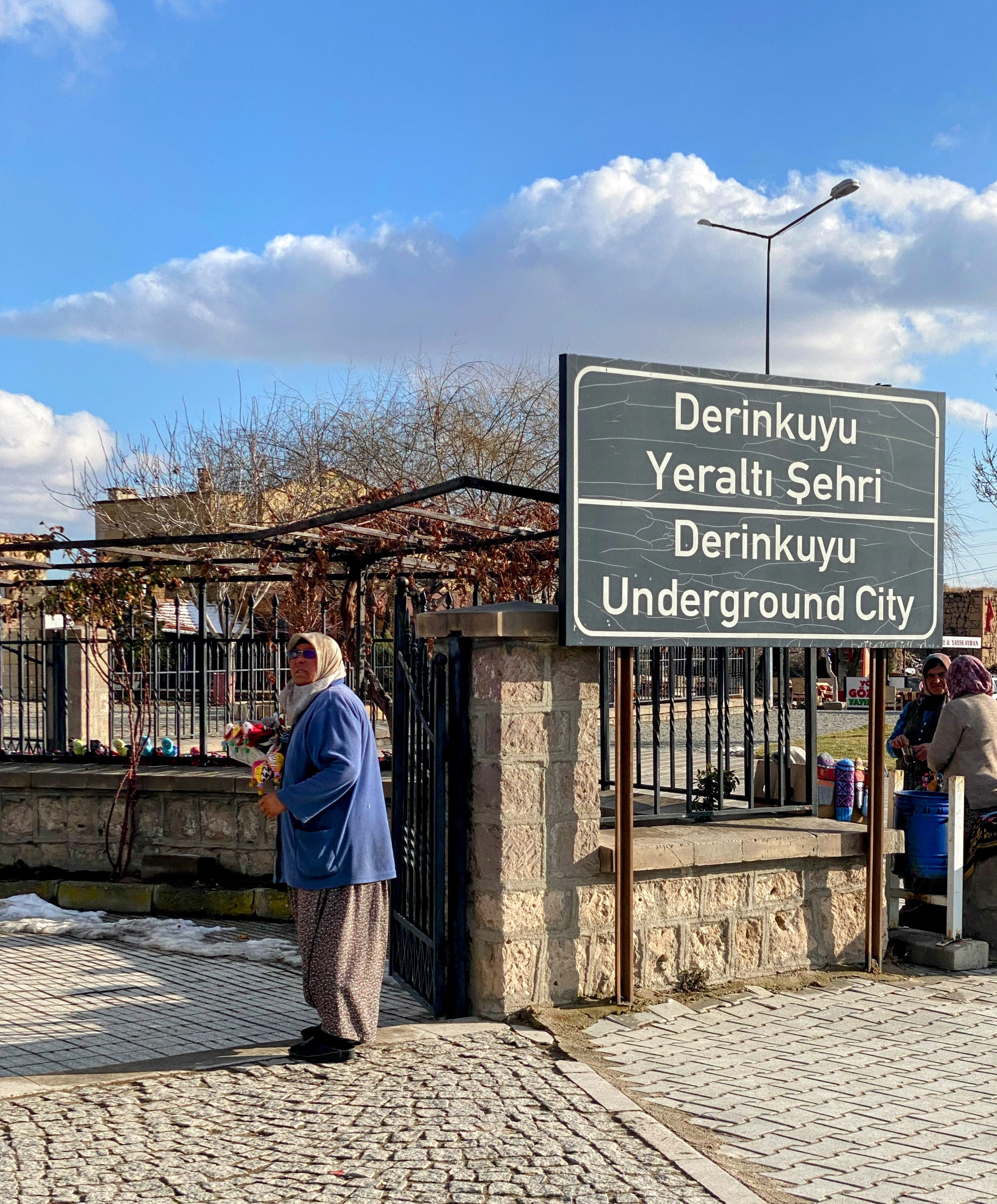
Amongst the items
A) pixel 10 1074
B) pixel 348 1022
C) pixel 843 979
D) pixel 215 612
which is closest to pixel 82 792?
pixel 10 1074

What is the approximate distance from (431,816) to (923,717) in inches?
175

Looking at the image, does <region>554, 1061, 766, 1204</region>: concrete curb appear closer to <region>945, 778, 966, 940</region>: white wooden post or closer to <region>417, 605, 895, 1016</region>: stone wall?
<region>417, 605, 895, 1016</region>: stone wall

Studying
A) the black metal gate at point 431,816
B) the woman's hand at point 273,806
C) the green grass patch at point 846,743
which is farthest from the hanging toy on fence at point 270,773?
the green grass patch at point 846,743

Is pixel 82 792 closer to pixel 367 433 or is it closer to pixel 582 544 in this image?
pixel 582 544

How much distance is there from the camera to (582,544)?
5980 millimetres

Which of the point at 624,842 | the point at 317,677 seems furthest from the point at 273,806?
the point at 624,842

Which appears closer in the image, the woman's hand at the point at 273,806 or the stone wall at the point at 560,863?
the woman's hand at the point at 273,806

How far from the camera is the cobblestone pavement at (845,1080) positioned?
163 inches

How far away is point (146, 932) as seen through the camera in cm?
821

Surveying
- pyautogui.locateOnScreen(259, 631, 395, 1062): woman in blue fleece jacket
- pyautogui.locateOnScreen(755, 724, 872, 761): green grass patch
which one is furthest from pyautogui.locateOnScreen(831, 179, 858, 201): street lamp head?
pyautogui.locateOnScreen(259, 631, 395, 1062): woman in blue fleece jacket

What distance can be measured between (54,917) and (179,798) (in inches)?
47.0

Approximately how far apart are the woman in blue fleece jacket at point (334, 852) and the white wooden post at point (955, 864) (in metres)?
3.47

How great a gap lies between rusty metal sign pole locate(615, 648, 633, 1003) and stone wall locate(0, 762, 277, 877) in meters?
3.56

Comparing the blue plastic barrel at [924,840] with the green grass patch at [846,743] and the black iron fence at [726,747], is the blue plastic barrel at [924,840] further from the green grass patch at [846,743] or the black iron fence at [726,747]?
the green grass patch at [846,743]
